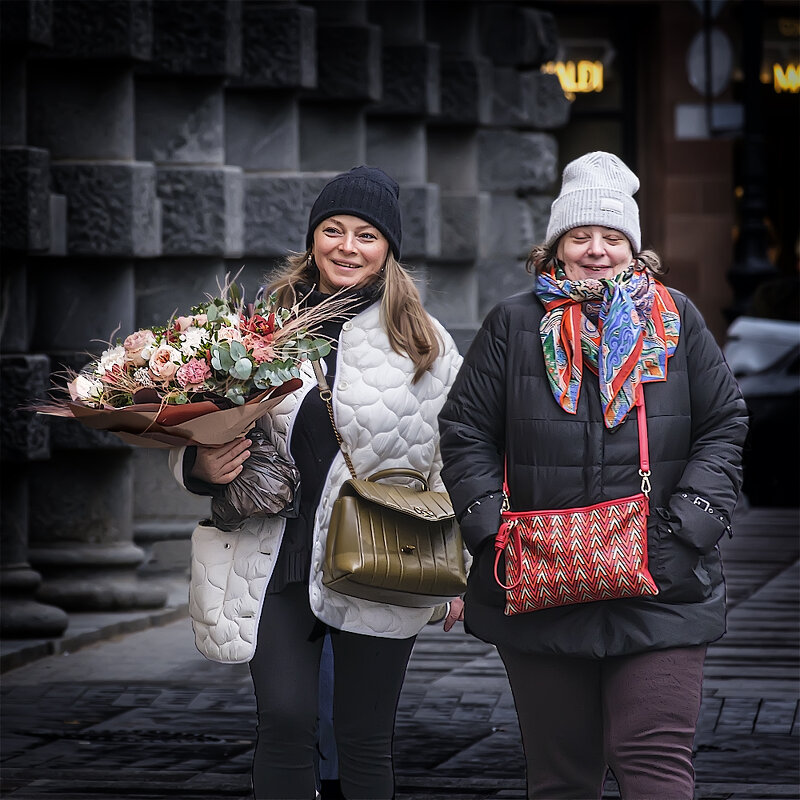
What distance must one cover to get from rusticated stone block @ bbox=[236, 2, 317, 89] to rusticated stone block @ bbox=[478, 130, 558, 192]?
362 cm

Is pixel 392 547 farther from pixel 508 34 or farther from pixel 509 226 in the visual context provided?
pixel 508 34

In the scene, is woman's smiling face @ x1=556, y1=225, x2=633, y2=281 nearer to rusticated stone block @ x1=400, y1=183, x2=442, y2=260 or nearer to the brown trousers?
the brown trousers

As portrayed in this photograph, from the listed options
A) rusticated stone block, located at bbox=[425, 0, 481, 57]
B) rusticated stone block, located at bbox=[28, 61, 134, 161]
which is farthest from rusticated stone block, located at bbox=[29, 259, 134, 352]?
rusticated stone block, located at bbox=[425, 0, 481, 57]

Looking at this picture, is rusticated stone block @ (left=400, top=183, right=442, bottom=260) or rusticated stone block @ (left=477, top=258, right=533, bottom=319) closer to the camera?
rusticated stone block @ (left=400, top=183, right=442, bottom=260)

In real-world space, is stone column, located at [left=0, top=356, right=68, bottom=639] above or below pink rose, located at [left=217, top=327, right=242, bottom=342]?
below

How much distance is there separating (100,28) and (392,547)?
514 centimetres

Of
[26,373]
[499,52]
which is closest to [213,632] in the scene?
[26,373]

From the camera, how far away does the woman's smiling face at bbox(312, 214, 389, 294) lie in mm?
4977

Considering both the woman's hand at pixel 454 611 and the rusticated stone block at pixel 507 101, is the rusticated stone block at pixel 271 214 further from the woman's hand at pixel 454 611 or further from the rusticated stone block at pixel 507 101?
the woman's hand at pixel 454 611

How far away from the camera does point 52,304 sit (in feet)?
31.3

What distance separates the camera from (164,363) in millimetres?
4578

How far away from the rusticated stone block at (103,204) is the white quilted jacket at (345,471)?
4544 millimetres

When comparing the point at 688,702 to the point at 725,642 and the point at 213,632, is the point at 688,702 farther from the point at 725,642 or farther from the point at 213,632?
the point at 725,642

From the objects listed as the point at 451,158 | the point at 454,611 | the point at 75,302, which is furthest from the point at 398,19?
the point at 454,611
